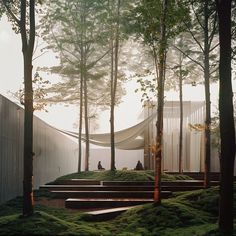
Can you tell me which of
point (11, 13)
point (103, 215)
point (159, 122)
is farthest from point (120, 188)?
point (11, 13)

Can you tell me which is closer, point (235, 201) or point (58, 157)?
point (235, 201)

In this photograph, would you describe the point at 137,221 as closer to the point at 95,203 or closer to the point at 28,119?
the point at 95,203

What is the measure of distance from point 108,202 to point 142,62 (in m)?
12.5

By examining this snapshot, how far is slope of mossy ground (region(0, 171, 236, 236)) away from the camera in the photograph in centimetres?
888

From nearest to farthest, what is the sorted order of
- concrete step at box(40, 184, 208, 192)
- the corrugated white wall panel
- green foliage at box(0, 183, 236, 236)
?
green foliage at box(0, 183, 236, 236), the corrugated white wall panel, concrete step at box(40, 184, 208, 192)

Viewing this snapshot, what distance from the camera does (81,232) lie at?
8930mm

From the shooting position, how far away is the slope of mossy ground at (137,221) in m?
8.88

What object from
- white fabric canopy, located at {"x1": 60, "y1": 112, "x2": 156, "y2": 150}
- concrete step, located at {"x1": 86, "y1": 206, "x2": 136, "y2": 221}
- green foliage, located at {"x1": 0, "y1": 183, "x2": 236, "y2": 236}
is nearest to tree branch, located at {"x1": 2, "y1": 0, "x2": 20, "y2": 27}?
green foliage, located at {"x1": 0, "y1": 183, "x2": 236, "y2": 236}

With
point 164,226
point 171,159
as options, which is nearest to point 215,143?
point 171,159

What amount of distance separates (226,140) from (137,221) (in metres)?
3.67

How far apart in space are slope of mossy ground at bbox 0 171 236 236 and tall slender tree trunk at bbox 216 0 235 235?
390 millimetres

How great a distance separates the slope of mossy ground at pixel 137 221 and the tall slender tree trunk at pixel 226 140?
0.39 meters

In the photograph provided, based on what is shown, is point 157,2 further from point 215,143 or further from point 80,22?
point 215,143

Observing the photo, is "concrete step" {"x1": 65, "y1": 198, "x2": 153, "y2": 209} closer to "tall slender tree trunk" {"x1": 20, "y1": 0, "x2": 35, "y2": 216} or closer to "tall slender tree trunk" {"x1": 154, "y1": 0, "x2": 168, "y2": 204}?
Result: "tall slender tree trunk" {"x1": 154, "y1": 0, "x2": 168, "y2": 204}
